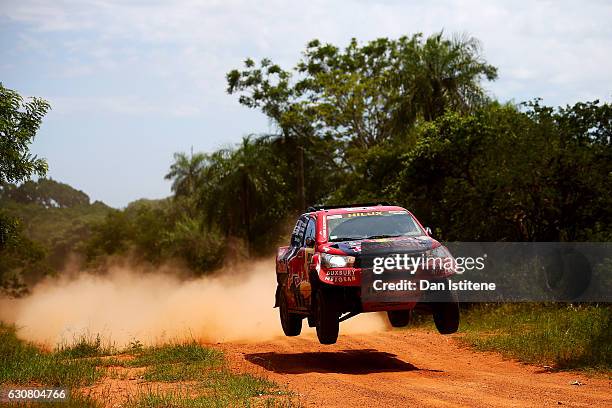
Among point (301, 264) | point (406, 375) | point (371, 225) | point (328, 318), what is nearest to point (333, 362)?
point (406, 375)

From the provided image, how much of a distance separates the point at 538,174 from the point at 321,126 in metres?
32.6

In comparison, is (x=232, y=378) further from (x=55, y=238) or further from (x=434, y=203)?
(x=55, y=238)

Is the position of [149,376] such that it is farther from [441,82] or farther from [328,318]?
[441,82]

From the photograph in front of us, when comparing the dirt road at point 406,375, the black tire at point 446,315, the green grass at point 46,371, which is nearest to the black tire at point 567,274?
the dirt road at point 406,375

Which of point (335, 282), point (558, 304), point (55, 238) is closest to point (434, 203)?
point (558, 304)

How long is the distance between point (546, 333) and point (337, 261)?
20.6 ft

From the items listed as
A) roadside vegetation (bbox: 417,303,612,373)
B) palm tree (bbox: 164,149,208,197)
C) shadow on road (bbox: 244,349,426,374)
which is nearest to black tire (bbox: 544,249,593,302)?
roadside vegetation (bbox: 417,303,612,373)

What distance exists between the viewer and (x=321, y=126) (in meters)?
55.7

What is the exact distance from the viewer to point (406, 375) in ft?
43.6

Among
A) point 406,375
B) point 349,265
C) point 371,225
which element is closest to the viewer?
point 349,265

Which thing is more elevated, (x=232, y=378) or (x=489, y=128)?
(x=489, y=128)

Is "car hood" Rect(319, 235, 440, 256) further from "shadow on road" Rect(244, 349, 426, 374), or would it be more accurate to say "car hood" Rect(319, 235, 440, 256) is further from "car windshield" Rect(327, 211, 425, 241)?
"shadow on road" Rect(244, 349, 426, 374)

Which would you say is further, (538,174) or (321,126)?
(321,126)

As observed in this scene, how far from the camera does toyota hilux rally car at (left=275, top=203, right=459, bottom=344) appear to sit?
1240 cm
